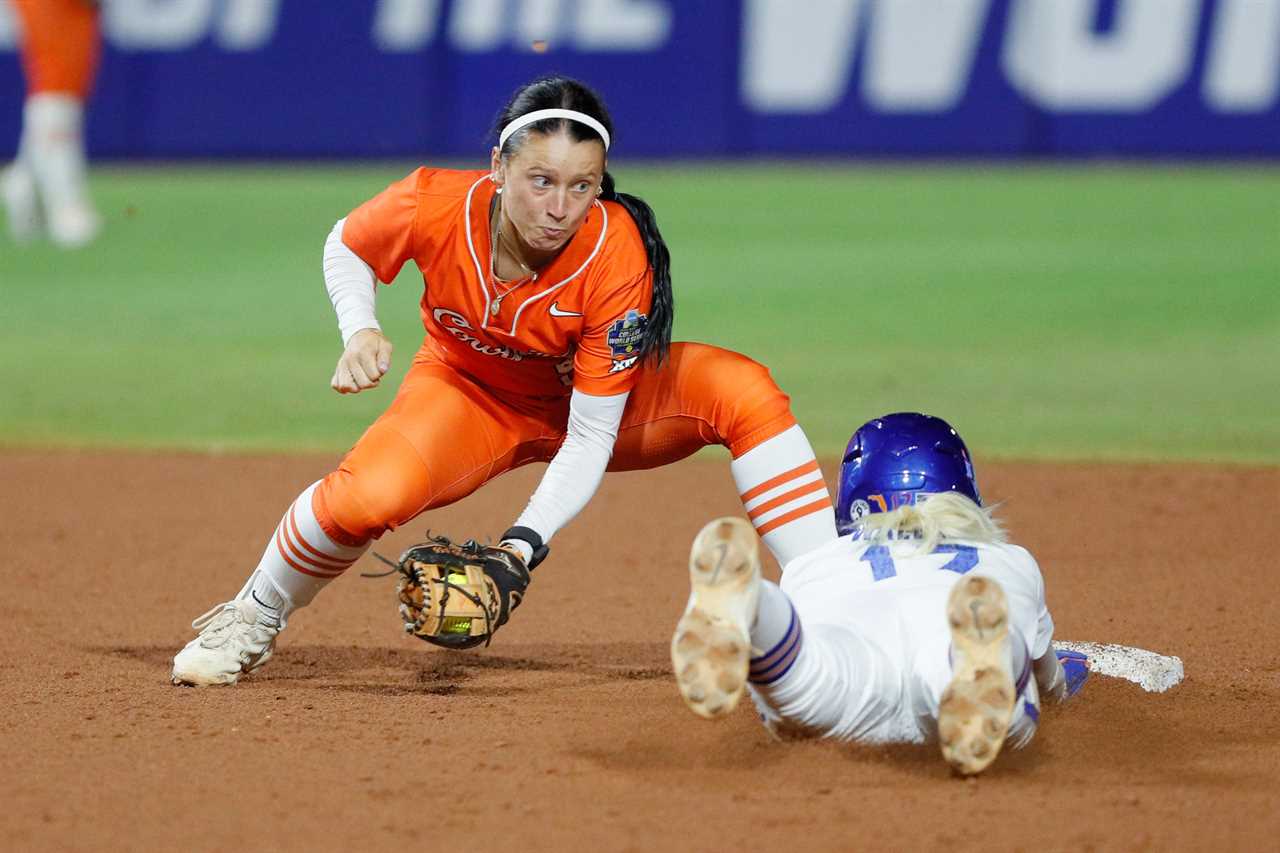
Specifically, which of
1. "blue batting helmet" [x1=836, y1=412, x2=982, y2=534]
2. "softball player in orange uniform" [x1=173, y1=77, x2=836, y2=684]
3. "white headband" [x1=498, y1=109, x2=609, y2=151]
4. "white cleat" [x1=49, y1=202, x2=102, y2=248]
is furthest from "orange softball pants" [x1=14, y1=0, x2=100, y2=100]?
"blue batting helmet" [x1=836, y1=412, x2=982, y2=534]

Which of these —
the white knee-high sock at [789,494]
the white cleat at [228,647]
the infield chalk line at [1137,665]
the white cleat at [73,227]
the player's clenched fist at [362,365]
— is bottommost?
the white cleat at [73,227]

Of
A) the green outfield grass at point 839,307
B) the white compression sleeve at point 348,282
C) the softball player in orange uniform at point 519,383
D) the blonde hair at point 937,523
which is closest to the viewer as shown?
the blonde hair at point 937,523

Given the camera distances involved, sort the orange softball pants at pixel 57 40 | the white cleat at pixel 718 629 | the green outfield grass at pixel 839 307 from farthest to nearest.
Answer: the orange softball pants at pixel 57 40 < the green outfield grass at pixel 839 307 < the white cleat at pixel 718 629

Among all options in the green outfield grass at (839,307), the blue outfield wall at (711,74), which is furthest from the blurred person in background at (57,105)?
the blue outfield wall at (711,74)

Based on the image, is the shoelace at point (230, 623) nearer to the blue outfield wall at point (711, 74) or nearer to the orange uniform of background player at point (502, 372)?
the orange uniform of background player at point (502, 372)

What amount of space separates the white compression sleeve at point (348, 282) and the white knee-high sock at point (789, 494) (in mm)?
965

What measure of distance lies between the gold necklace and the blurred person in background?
9304 mm

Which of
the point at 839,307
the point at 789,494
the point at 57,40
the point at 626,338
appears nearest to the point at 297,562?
the point at 626,338

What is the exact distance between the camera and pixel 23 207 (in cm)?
1352

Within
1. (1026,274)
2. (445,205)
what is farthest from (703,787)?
(1026,274)

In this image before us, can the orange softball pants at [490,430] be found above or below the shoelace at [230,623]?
above

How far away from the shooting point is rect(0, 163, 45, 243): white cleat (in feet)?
43.3

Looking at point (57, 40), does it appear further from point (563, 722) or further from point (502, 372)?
point (563, 722)

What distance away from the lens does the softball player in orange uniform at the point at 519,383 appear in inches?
160
